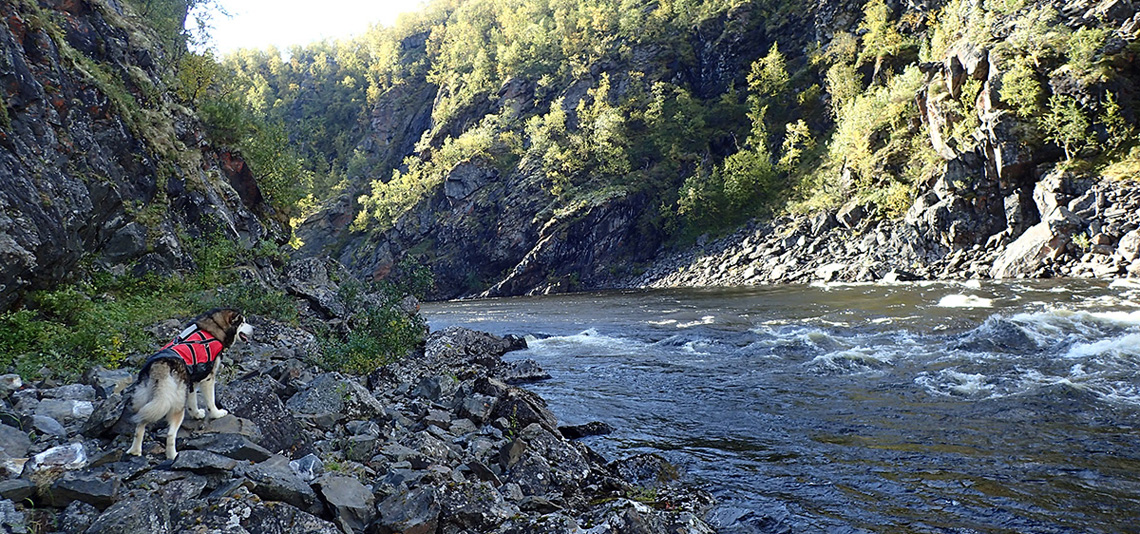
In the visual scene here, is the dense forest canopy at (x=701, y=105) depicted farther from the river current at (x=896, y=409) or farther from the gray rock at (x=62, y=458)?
the gray rock at (x=62, y=458)

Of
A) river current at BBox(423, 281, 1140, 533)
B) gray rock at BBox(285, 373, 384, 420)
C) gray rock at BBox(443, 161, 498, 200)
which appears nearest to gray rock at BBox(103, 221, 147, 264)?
gray rock at BBox(285, 373, 384, 420)

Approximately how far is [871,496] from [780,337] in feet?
34.9

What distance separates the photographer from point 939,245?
29.8 meters

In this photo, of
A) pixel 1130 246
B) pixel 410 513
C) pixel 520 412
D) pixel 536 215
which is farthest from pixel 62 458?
pixel 536 215

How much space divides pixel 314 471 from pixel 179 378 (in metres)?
1.49

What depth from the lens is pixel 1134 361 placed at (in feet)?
33.3

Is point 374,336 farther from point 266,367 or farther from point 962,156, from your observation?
point 962,156

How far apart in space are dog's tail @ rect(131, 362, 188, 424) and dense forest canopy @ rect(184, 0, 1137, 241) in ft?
72.8

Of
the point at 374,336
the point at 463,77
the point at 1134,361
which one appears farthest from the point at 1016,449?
the point at 463,77

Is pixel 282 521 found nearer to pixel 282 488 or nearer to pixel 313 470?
pixel 282 488

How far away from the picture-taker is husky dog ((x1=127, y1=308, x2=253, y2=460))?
14.9 ft

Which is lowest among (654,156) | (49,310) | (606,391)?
(606,391)

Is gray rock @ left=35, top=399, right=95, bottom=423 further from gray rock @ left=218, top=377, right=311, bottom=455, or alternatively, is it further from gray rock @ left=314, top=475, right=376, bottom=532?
gray rock @ left=314, top=475, right=376, bottom=532

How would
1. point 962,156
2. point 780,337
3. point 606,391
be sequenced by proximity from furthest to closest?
point 962,156 → point 780,337 → point 606,391
